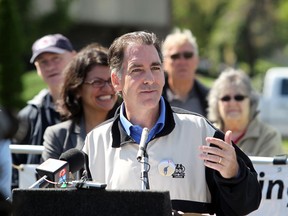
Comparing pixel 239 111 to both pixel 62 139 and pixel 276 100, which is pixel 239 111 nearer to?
pixel 62 139

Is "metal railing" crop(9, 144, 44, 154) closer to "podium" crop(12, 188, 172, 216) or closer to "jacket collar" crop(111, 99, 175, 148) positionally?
"jacket collar" crop(111, 99, 175, 148)

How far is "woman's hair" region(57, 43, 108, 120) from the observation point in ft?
20.4

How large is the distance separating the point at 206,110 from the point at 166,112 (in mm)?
3689

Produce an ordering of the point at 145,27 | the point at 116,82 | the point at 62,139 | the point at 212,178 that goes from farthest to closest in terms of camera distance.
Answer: the point at 145,27
the point at 62,139
the point at 116,82
the point at 212,178

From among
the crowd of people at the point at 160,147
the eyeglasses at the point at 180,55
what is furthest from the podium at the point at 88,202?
the eyeglasses at the point at 180,55

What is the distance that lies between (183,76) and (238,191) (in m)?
4.56

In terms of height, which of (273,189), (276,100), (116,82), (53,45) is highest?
(276,100)

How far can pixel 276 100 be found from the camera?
25.2 m

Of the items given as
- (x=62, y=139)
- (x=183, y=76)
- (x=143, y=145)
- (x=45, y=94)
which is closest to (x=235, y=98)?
(x=183, y=76)

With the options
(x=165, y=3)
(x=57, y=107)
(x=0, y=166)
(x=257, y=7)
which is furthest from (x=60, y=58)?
(x=257, y=7)

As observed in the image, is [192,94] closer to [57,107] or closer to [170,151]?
[57,107]

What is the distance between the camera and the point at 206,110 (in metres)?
8.05

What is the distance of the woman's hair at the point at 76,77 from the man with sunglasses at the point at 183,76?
198 centimetres

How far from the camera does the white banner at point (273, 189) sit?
5637 mm
